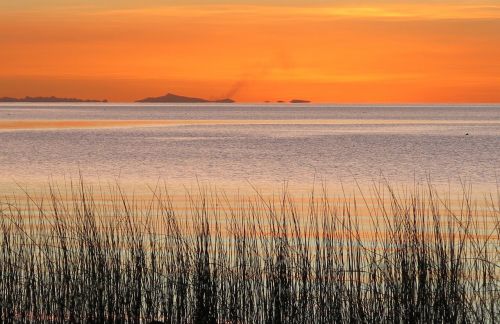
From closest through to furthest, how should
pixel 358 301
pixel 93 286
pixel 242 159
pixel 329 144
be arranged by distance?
pixel 358 301, pixel 93 286, pixel 242 159, pixel 329 144

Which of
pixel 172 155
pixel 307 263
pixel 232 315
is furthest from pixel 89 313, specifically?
pixel 172 155

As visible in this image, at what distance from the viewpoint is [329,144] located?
66.1 meters

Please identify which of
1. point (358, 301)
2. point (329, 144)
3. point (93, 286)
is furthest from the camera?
point (329, 144)

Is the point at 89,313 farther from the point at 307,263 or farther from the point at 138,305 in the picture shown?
the point at 307,263

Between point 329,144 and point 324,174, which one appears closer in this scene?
point 324,174

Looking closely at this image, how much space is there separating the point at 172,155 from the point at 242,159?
530cm

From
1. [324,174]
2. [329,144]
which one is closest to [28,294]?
[324,174]

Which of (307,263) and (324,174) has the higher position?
(307,263)

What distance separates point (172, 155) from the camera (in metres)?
50.2

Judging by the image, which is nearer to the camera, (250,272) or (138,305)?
(138,305)

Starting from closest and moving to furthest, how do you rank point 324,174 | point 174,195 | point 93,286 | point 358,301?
point 358,301, point 93,286, point 174,195, point 324,174

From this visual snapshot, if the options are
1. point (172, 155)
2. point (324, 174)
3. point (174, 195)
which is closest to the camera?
point (174, 195)

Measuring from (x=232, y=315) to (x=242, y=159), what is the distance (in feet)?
126

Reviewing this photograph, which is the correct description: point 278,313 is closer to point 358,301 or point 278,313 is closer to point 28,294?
point 358,301
